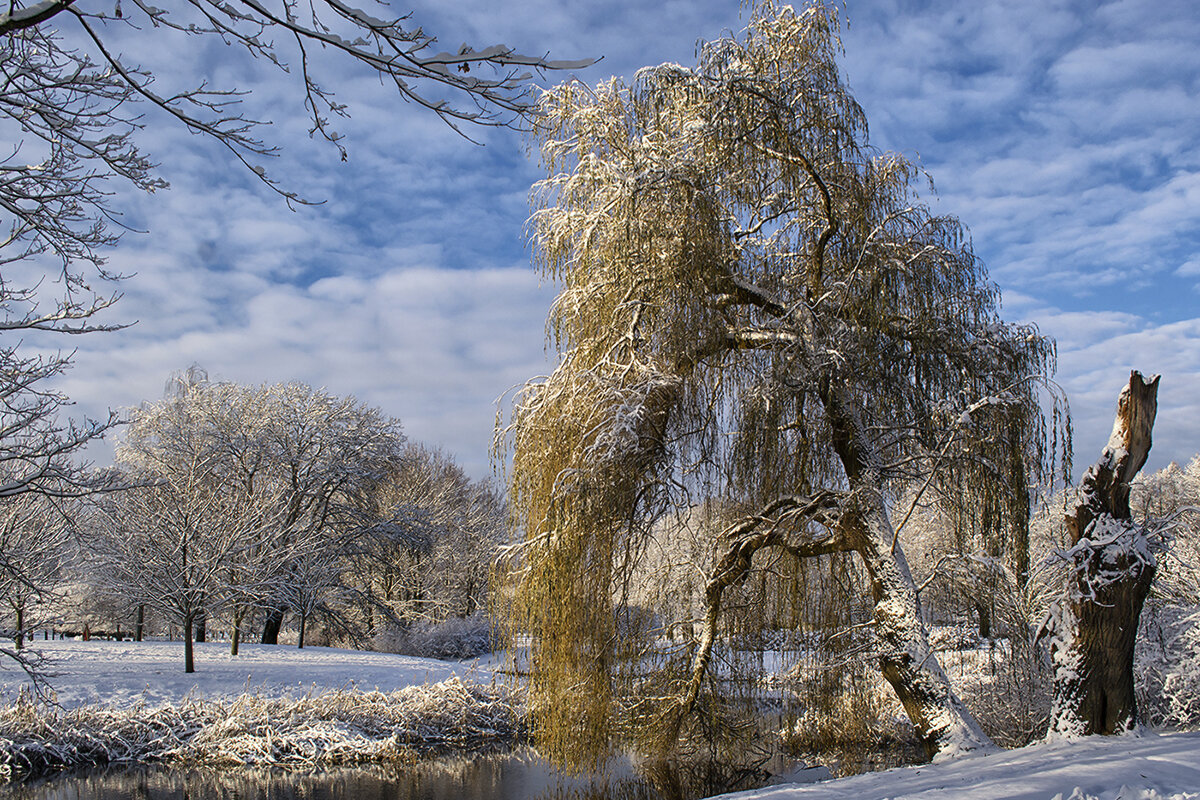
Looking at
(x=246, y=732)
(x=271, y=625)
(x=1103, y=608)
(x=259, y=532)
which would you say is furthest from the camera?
(x=271, y=625)

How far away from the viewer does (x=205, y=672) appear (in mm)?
15922

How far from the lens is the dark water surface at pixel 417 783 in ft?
32.2

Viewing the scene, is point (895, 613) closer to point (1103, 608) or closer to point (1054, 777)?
point (1103, 608)

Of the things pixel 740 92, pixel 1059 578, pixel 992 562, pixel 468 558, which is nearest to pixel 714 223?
pixel 740 92

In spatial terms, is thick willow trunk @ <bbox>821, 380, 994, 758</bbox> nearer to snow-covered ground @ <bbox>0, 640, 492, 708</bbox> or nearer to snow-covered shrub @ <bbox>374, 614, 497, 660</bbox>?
snow-covered ground @ <bbox>0, 640, 492, 708</bbox>

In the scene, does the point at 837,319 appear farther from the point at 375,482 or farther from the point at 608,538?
the point at 375,482

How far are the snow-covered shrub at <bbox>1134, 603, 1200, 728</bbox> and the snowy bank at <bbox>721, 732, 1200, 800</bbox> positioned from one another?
687mm

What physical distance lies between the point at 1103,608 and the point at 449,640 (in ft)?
72.4

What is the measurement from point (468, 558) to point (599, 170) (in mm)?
25543

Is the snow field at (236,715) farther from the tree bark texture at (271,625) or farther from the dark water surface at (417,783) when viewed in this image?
the tree bark texture at (271,625)

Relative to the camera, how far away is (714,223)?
7.98 meters

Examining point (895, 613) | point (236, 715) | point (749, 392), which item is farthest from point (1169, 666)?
point (236, 715)

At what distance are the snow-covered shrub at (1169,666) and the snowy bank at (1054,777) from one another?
0.69 meters

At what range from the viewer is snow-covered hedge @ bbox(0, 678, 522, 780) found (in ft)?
39.5
